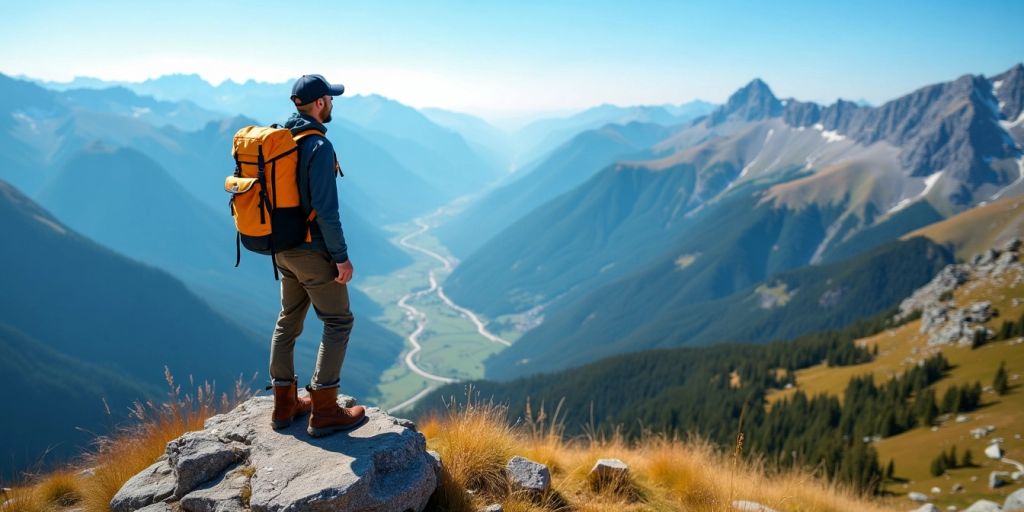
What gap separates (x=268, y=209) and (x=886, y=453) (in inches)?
2453

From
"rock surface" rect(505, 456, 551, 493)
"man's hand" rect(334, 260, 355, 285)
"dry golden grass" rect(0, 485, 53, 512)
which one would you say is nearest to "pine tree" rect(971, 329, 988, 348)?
"rock surface" rect(505, 456, 551, 493)

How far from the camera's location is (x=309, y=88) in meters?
6.70

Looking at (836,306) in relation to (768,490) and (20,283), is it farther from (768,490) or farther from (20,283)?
(20,283)

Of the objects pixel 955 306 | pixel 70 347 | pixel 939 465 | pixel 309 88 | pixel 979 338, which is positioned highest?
pixel 309 88

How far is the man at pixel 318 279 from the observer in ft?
20.8

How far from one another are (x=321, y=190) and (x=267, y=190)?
0.64m

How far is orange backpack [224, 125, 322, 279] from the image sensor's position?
624cm

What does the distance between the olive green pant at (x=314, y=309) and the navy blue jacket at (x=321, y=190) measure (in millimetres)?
242

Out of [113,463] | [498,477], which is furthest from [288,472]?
[113,463]

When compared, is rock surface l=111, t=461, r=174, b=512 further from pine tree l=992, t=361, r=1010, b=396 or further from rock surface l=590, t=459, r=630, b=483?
pine tree l=992, t=361, r=1010, b=396

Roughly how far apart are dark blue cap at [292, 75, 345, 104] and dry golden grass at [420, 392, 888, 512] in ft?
16.5

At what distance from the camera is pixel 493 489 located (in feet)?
23.7

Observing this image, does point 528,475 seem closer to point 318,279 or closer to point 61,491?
point 318,279

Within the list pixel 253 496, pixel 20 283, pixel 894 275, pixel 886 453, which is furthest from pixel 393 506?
pixel 20 283
